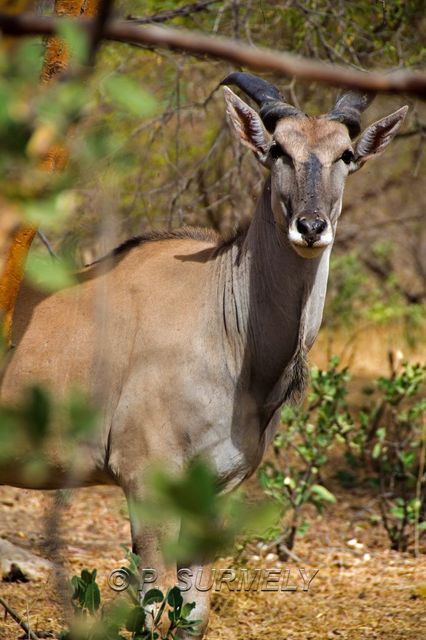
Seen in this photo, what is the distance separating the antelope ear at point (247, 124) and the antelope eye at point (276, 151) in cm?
9

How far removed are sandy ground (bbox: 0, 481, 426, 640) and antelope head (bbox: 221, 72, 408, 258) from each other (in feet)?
6.24

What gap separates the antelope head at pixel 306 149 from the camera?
440 cm

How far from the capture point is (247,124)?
16.5 ft

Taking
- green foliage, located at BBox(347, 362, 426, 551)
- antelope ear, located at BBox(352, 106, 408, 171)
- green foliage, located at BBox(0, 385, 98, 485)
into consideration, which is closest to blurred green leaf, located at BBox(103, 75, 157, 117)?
green foliage, located at BBox(0, 385, 98, 485)

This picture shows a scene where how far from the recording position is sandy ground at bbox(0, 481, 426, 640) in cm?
539

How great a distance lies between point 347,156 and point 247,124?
535 mm

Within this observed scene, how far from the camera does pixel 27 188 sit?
1281 millimetres

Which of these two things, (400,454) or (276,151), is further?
(400,454)

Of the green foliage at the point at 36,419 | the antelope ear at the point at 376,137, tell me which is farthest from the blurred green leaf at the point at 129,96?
the antelope ear at the point at 376,137

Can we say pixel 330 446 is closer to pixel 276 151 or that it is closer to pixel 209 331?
pixel 209 331

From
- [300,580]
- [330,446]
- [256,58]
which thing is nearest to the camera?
[256,58]

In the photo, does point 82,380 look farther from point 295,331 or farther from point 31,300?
point 295,331

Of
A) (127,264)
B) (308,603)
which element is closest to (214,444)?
(127,264)

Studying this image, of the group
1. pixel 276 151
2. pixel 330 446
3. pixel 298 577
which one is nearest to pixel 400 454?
pixel 330 446
